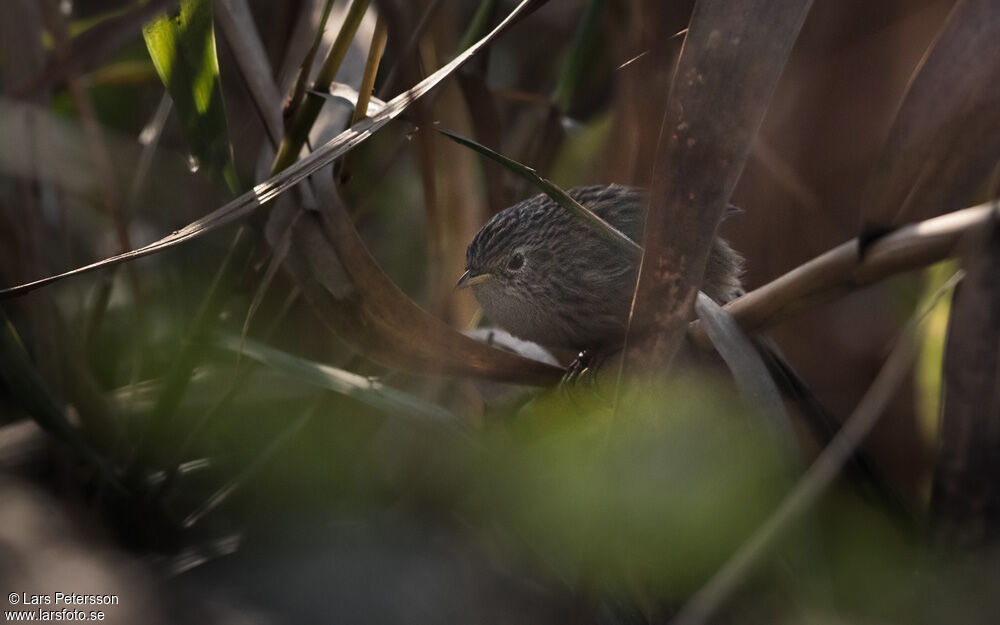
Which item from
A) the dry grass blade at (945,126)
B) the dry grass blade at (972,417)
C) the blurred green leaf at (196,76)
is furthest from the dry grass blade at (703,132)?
the blurred green leaf at (196,76)

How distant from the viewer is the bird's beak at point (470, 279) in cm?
259

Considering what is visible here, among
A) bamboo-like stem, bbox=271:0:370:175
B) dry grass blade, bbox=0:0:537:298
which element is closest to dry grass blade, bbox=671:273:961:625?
dry grass blade, bbox=0:0:537:298

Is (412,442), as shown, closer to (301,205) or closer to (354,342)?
(354,342)

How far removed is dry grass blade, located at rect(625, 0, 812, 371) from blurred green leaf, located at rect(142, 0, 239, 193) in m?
1.06

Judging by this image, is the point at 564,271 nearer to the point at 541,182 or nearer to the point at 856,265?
the point at 541,182

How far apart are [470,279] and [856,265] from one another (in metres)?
1.40

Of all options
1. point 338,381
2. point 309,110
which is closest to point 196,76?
point 309,110

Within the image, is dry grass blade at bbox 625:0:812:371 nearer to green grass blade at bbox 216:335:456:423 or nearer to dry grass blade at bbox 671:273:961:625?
dry grass blade at bbox 671:273:961:625

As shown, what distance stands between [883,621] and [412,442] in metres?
1.39

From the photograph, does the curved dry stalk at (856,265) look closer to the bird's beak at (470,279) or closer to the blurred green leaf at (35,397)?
the bird's beak at (470,279)

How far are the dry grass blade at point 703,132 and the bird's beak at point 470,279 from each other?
3.59 ft

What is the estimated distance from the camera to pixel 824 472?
131cm

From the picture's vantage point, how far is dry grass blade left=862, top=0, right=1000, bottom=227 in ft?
4.65

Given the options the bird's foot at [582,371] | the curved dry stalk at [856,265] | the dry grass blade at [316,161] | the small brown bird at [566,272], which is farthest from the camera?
the small brown bird at [566,272]
